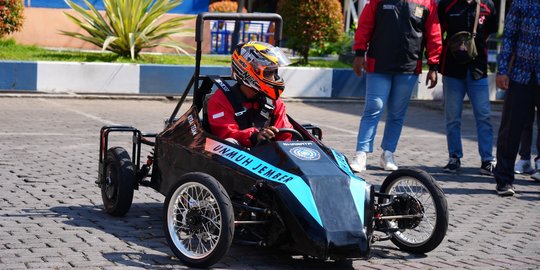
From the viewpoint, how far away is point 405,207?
651cm

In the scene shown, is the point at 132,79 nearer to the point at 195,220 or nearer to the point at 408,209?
the point at 408,209

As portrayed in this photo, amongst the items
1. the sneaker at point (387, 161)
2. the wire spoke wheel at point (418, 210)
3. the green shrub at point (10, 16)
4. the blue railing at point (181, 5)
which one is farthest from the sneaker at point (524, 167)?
the blue railing at point (181, 5)

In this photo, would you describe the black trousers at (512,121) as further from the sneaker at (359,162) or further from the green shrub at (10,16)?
the green shrub at (10,16)

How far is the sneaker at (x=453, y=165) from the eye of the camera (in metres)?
10.2

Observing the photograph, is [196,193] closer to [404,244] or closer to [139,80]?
[404,244]

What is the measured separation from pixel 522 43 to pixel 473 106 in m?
1.43

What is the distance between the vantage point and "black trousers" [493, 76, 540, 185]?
890 centimetres

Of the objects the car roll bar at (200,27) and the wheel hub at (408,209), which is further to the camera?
the car roll bar at (200,27)

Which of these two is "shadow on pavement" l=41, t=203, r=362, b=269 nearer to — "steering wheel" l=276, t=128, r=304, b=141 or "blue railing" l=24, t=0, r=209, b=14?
"steering wheel" l=276, t=128, r=304, b=141

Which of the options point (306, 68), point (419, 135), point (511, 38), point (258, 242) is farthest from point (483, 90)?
point (306, 68)

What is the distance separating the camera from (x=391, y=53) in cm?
976

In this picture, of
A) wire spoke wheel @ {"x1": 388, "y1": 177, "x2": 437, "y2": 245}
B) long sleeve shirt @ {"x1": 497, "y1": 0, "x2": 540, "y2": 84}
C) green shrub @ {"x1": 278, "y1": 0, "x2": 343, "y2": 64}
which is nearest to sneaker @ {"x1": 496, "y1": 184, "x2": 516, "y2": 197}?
long sleeve shirt @ {"x1": 497, "y1": 0, "x2": 540, "y2": 84}

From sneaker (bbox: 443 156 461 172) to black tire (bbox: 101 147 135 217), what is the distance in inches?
155

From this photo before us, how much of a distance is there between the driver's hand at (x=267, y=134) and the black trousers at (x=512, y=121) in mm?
3049
